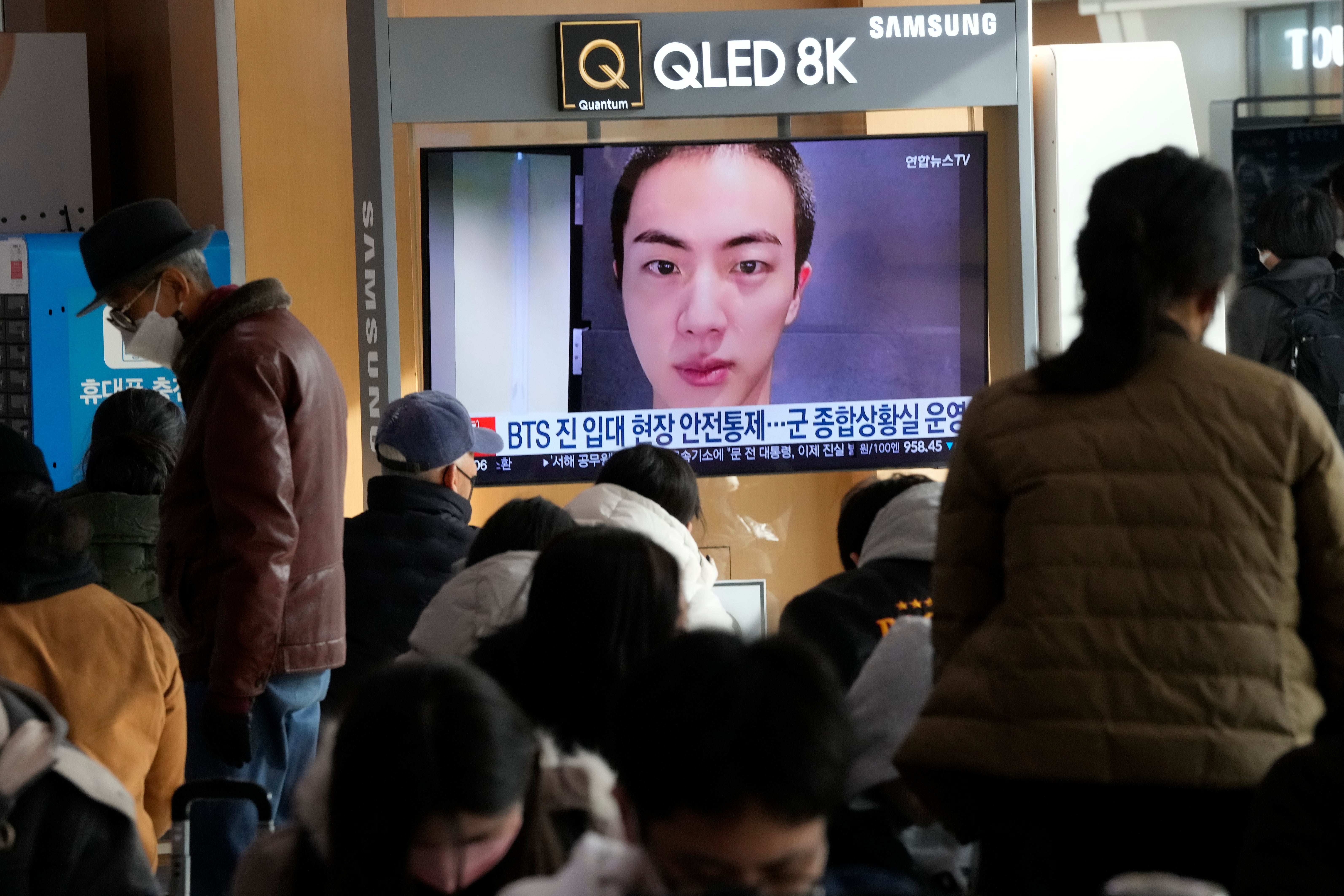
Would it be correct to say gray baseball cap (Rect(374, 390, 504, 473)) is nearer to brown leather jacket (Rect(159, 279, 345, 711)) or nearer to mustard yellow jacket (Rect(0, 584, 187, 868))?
brown leather jacket (Rect(159, 279, 345, 711))

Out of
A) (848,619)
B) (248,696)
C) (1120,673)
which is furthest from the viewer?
(248,696)

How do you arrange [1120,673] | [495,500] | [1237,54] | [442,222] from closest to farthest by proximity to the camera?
[1120,673], [442,222], [495,500], [1237,54]

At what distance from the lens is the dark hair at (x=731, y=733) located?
1341 millimetres

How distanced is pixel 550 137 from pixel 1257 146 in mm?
5632

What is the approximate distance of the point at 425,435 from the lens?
3.61 meters

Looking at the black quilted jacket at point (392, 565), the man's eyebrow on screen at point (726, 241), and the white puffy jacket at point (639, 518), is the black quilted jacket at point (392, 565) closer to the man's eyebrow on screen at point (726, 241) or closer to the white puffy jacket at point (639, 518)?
the white puffy jacket at point (639, 518)

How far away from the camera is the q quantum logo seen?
14.9 ft

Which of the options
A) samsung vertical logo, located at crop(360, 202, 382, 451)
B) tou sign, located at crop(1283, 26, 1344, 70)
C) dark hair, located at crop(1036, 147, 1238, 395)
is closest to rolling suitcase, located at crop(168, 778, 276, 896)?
dark hair, located at crop(1036, 147, 1238, 395)

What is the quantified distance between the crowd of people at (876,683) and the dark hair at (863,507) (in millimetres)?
187

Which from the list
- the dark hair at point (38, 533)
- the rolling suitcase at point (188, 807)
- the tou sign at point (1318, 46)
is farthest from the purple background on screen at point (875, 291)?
the tou sign at point (1318, 46)

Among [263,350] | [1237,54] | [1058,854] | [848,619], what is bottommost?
[1058,854]

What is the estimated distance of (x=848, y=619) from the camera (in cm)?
258

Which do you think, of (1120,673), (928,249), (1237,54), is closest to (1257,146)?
(1237,54)

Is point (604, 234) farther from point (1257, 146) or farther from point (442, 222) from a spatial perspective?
point (1257, 146)
